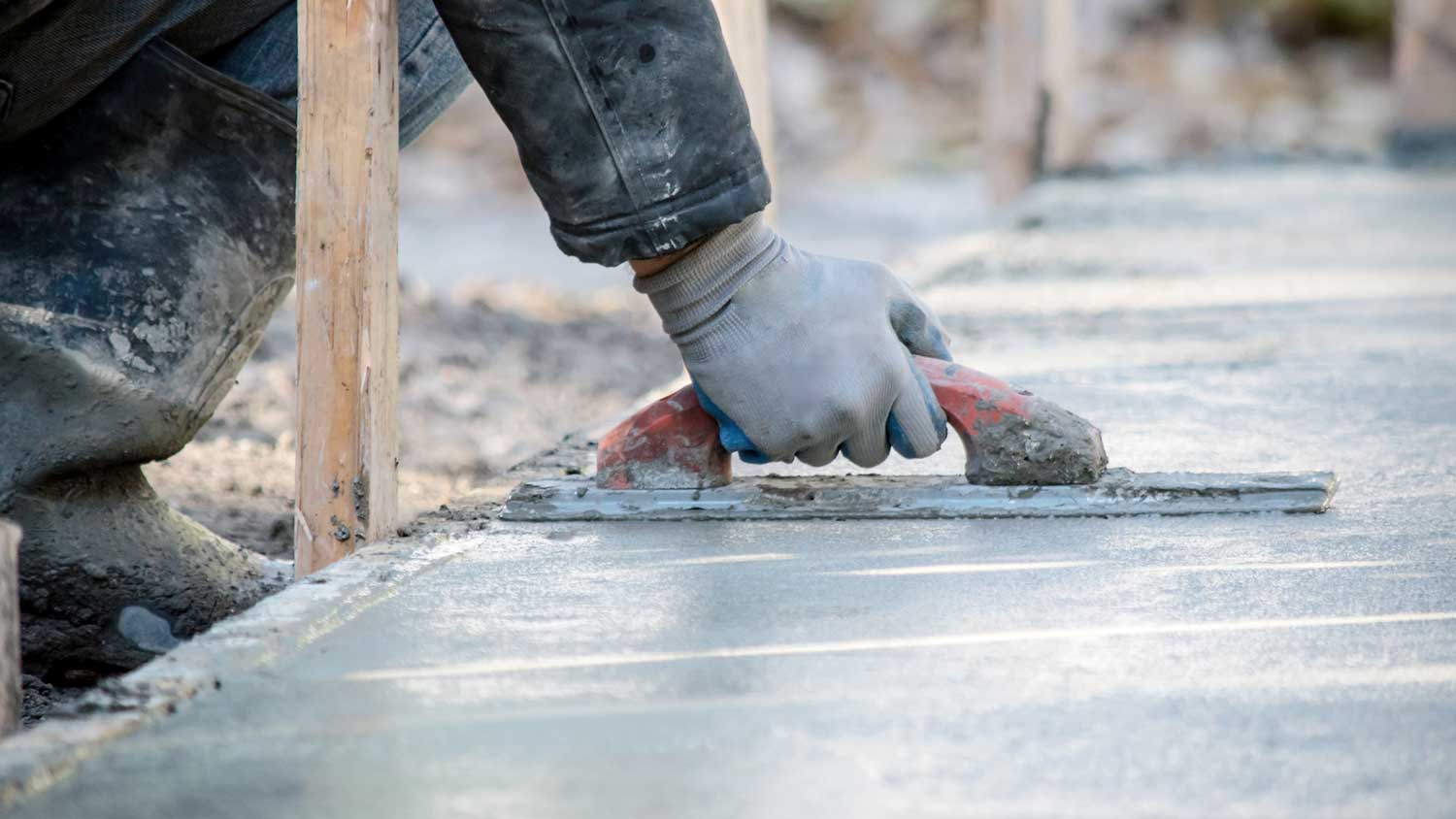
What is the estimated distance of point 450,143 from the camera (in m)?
12.2

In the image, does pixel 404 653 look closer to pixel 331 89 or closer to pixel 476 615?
pixel 476 615

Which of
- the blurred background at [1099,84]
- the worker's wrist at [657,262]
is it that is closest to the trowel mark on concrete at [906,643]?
the worker's wrist at [657,262]

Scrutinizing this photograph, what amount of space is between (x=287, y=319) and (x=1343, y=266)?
8.84 ft

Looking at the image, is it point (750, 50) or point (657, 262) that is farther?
point (750, 50)

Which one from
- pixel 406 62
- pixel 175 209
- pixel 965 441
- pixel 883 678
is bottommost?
pixel 883 678

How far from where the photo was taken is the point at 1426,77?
775 cm

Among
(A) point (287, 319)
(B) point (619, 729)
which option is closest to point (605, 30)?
(B) point (619, 729)

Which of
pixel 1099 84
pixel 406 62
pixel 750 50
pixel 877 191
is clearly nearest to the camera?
pixel 406 62

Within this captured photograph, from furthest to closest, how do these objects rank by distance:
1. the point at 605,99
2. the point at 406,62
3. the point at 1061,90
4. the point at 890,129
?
the point at 890,129, the point at 1061,90, the point at 406,62, the point at 605,99

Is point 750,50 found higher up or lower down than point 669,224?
higher up

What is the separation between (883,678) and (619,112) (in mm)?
691

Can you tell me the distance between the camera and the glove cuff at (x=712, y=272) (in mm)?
1752

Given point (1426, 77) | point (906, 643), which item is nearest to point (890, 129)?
point (1426, 77)

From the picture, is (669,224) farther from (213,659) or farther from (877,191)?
(877,191)
